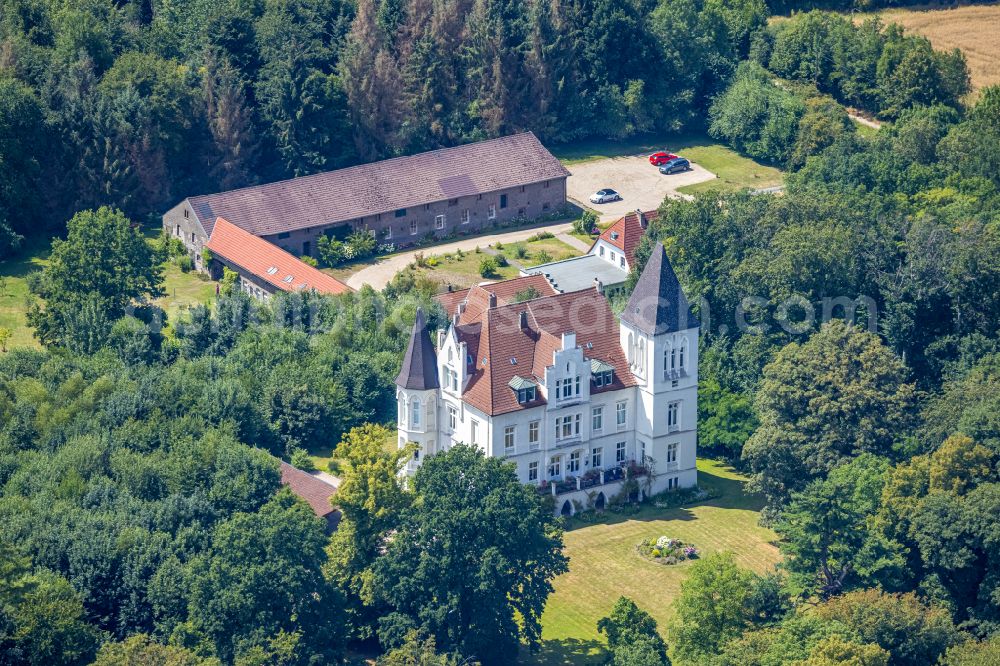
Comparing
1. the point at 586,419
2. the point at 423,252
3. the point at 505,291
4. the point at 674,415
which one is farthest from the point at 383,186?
the point at 674,415

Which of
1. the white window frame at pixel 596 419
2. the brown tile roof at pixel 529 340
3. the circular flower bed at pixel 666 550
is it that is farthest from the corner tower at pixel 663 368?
the circular flower bed at pixel 666 550

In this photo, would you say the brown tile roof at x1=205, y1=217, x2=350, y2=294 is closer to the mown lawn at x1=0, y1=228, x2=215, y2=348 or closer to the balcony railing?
→ the mown lawn at x1=0, y1=228, x2=215, y2=348

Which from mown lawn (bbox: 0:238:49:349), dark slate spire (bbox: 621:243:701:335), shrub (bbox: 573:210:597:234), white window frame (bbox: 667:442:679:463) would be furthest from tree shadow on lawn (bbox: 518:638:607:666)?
shrub (bbox: 573:210:597:234)

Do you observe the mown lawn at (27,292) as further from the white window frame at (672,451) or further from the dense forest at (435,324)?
the white window frame at (672,451)

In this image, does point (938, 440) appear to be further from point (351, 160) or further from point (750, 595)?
point (351, 160)

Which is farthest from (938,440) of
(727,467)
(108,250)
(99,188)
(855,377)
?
(99,188)


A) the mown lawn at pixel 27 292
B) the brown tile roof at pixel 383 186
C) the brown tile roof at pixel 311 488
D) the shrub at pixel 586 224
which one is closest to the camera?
the brown tile roof at pixel 311 488
